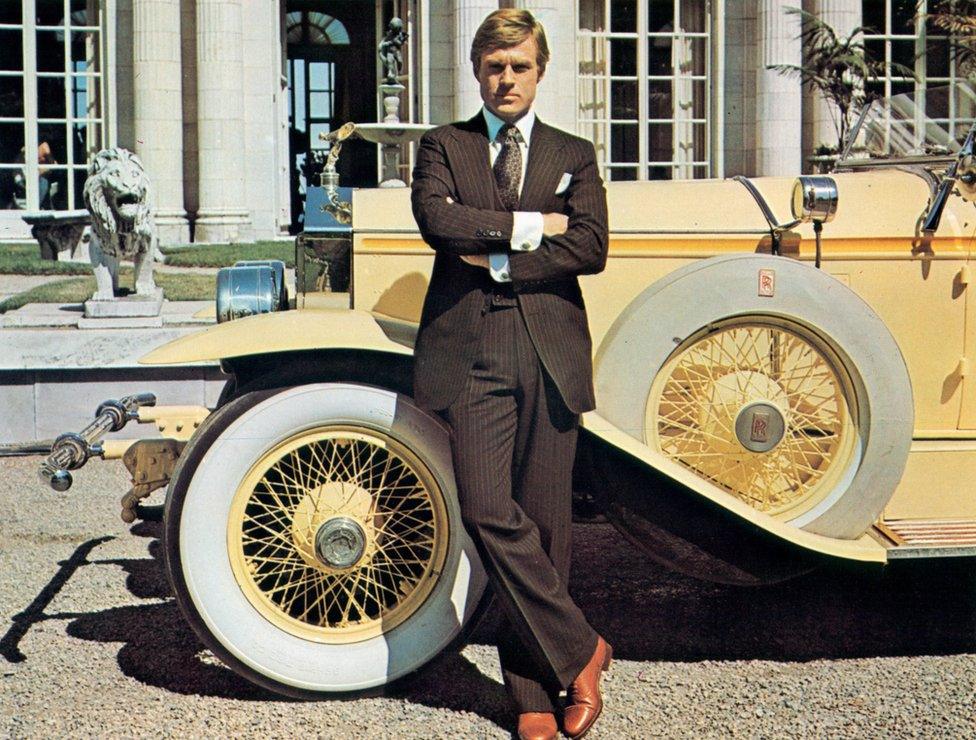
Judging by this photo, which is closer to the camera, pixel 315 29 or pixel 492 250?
pixel 492 250

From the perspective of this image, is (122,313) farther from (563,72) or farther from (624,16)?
(624,16)

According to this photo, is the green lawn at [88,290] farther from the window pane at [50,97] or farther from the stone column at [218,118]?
the window pane at [50,97]

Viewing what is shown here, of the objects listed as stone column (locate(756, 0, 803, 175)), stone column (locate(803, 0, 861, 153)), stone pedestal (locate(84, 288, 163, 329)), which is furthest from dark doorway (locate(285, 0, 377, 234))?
stone pedestal (locate(84, 288, 163, 329))

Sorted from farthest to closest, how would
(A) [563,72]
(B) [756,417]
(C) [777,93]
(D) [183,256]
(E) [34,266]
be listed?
(A) [563,72] < (C) [777,93] < (D) [183,256] < (E) [34,266] < (B) [756,417]

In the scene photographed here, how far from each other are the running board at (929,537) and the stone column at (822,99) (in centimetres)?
1185

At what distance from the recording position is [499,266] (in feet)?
10.5

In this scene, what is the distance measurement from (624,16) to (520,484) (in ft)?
42.5

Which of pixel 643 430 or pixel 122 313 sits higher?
pixel 122 313

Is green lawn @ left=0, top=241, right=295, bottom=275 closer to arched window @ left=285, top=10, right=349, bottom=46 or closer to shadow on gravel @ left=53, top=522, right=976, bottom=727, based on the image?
arched window @ left=285, top=10, right=349, bottom=46

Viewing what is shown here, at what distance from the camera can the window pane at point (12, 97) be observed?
14.2 m

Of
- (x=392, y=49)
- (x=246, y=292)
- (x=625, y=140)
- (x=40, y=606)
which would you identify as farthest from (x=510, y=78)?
(x=625, y=140)

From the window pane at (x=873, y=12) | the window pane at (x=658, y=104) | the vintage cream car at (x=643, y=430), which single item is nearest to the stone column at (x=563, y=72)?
the window pane at (x=658, y=104)

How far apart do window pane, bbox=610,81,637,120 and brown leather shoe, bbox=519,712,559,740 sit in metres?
12.7

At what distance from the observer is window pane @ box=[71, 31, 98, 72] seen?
14.4 m
